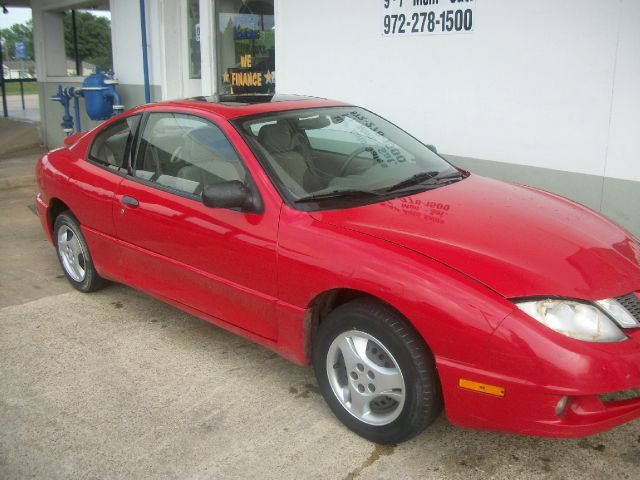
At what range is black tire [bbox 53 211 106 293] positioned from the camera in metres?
4.70

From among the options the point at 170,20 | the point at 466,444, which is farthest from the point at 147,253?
the point at 170,20

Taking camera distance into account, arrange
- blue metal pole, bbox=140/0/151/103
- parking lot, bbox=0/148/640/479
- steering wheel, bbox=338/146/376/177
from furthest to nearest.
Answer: blue metal pole, bbox=140/0/151/103
steering wheel, bbox=338/146/376/177
parking lot, bbox=0/148/640/479

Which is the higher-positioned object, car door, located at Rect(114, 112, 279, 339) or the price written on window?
the price written on window

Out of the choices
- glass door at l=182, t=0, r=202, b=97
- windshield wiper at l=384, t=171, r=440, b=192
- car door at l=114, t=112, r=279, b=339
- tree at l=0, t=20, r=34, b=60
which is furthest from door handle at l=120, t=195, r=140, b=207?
tree at l=0, t=20, r=34, b=60

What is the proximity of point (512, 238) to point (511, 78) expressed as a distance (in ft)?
9.59

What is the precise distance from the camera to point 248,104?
3.90 m

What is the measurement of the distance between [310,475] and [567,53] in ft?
12.7

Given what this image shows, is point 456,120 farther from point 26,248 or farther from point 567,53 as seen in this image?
point 26,248

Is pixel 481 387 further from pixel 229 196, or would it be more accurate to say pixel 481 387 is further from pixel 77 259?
pixel 77 259

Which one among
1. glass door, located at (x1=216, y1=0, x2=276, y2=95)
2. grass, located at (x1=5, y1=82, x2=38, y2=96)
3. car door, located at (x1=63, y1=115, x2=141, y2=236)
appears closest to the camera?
car door, located at (x1=63, y1=115, x2=141, y2=236)

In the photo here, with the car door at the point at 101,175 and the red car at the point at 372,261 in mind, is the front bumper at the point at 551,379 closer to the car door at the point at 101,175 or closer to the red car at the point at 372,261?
the red car at the point at 372,261

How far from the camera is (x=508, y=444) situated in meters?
2.95

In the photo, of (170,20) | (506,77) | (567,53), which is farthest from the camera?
(170,20)

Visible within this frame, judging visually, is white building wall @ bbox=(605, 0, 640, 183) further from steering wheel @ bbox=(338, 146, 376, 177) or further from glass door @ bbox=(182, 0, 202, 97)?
glass door @ bbox=(182, 0, 202, 97)
